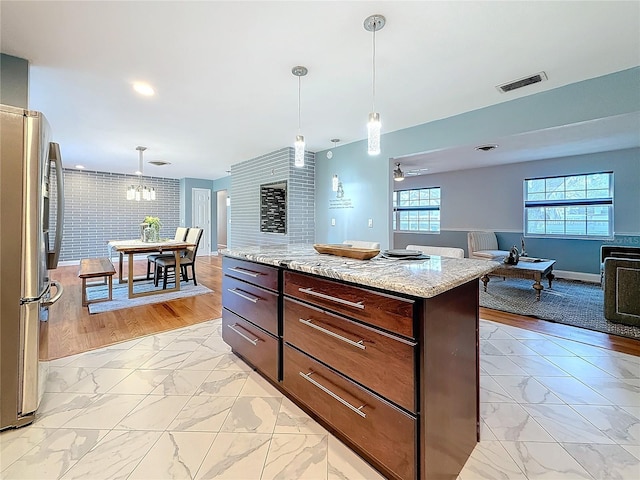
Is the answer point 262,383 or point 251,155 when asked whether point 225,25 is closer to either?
point 262,383

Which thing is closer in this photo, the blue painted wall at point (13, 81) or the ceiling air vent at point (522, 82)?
the blue painted wall at point (13, 81)

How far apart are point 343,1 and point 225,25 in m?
0.75

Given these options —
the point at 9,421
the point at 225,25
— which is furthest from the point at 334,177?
the point at 9,421

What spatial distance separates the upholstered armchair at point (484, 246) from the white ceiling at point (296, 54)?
2.68m

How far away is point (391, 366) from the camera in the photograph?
3.80 feet

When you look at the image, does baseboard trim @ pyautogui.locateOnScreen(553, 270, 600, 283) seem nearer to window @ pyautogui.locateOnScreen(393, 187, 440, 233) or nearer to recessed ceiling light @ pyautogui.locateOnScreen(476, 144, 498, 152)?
window @ pyautogui.locateOnScreen(393, 187, 440, 233)

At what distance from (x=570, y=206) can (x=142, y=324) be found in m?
7.58

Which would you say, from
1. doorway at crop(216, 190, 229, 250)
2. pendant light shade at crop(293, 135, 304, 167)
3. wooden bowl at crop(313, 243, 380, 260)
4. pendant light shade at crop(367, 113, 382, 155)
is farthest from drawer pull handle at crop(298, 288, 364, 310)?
doorway at crop(216, 190, 229, 250)

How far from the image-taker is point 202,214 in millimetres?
8789

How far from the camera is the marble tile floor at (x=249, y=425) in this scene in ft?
4.39

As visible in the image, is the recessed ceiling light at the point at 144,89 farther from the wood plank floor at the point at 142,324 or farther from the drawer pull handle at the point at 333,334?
the drawer pull handle at the point at 333,334

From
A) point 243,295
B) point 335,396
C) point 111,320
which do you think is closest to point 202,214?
point 111,320

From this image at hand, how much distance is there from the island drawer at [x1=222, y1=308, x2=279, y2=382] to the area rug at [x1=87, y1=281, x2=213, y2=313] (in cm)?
226

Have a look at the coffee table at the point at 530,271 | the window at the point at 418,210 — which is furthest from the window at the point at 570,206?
the window at the point at 418,210
